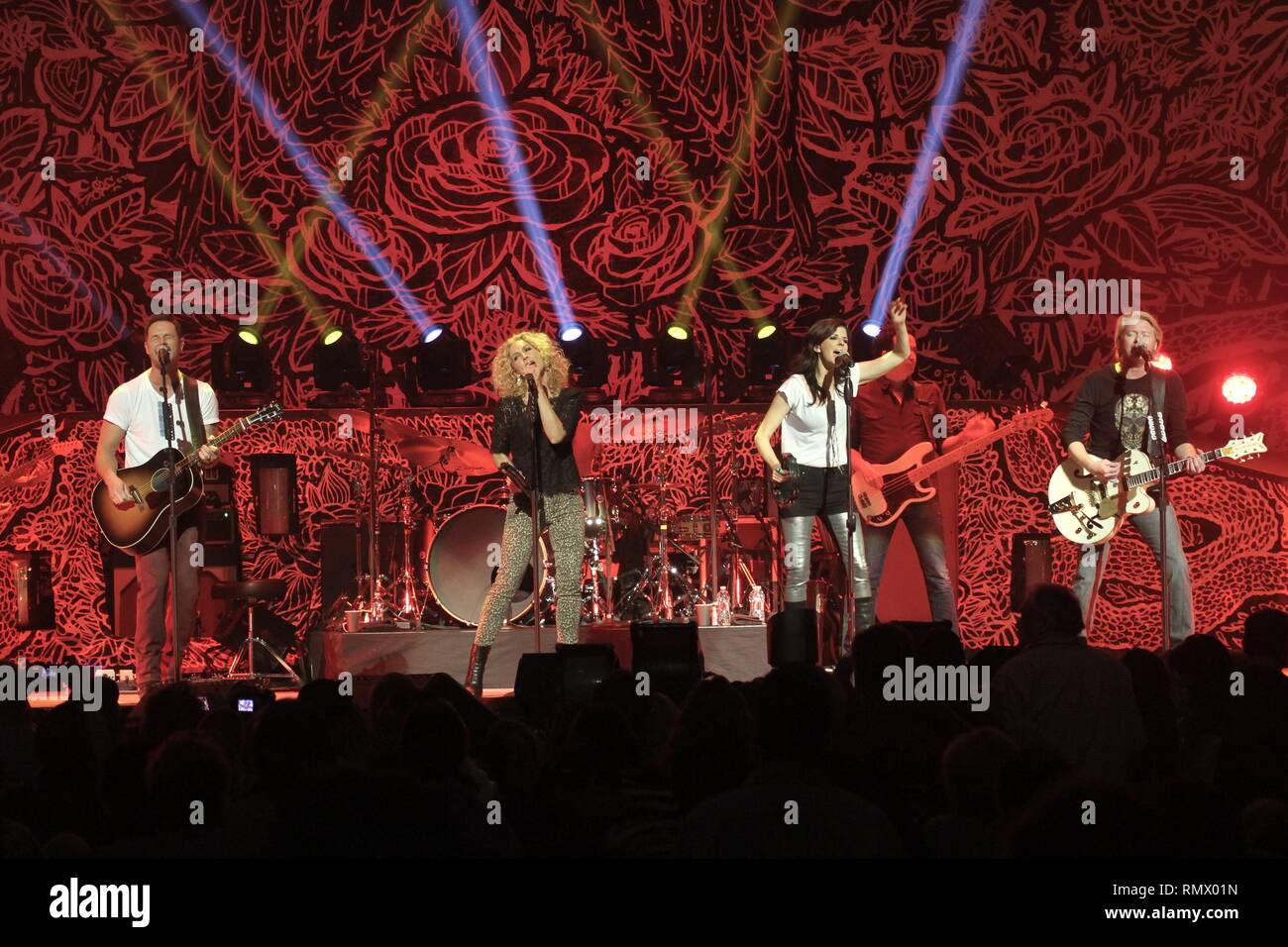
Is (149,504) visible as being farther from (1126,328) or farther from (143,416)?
(1126,328)

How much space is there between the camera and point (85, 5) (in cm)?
1231

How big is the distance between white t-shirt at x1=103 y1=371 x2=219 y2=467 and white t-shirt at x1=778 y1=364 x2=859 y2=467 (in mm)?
3405

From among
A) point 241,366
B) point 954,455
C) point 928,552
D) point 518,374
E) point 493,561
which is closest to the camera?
point 518,374

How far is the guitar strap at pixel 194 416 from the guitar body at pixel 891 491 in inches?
160

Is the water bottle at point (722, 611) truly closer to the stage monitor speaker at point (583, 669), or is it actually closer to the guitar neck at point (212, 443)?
the guitar neck at point (212, 443)

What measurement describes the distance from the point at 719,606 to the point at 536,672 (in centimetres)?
400

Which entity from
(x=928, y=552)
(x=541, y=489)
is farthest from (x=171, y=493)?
(x=928, y=552)

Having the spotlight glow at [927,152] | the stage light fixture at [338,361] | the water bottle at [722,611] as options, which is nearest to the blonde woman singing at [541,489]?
the water bottle at [722,611]

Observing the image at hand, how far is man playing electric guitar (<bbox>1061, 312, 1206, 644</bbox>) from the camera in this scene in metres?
8.72

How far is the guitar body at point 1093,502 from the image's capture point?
913cm

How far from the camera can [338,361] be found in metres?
10.7

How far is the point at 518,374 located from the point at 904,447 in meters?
2.70
